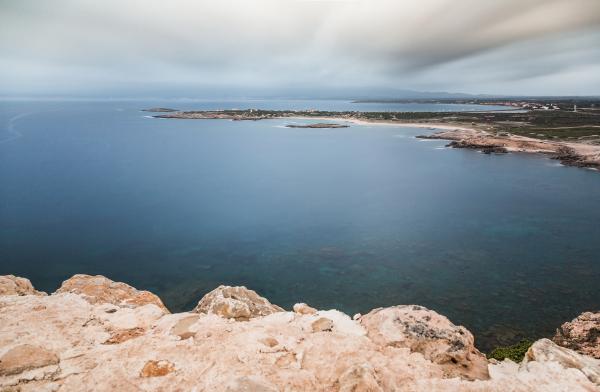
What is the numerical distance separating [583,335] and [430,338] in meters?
6.70

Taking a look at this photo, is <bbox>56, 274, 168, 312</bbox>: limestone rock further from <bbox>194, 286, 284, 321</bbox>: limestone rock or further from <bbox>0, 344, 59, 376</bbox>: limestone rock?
<bbox>0, 344, 59, 376</bbox>: limestone rock

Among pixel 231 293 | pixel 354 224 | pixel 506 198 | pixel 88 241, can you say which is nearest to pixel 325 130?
pixel 506 198

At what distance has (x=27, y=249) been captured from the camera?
28484 mm

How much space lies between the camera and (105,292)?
579 inches

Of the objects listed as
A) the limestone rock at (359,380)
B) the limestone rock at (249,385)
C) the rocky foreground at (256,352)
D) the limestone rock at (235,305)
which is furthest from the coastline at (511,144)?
the limestone rock at (249,385)

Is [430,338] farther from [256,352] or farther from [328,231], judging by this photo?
[328,231]

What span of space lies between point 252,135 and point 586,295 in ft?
313

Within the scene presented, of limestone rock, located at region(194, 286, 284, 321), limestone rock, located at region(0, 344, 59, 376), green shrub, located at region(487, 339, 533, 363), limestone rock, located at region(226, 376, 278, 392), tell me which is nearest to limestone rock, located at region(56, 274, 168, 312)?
limestone rock, located at region(194, 286, 284, 321)

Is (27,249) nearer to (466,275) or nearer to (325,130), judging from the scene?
(466,275)

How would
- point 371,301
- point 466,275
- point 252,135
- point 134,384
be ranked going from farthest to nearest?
point 252,135
point 466,275
point 371,301
point 134,384

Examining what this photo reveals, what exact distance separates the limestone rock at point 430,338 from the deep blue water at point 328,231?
830 cm

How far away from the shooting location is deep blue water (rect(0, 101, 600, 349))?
22406 millimetres

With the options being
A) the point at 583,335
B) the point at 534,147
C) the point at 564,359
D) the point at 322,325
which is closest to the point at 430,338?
the point at 322,325

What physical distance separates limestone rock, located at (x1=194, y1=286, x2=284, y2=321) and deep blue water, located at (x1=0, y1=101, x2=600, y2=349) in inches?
317
